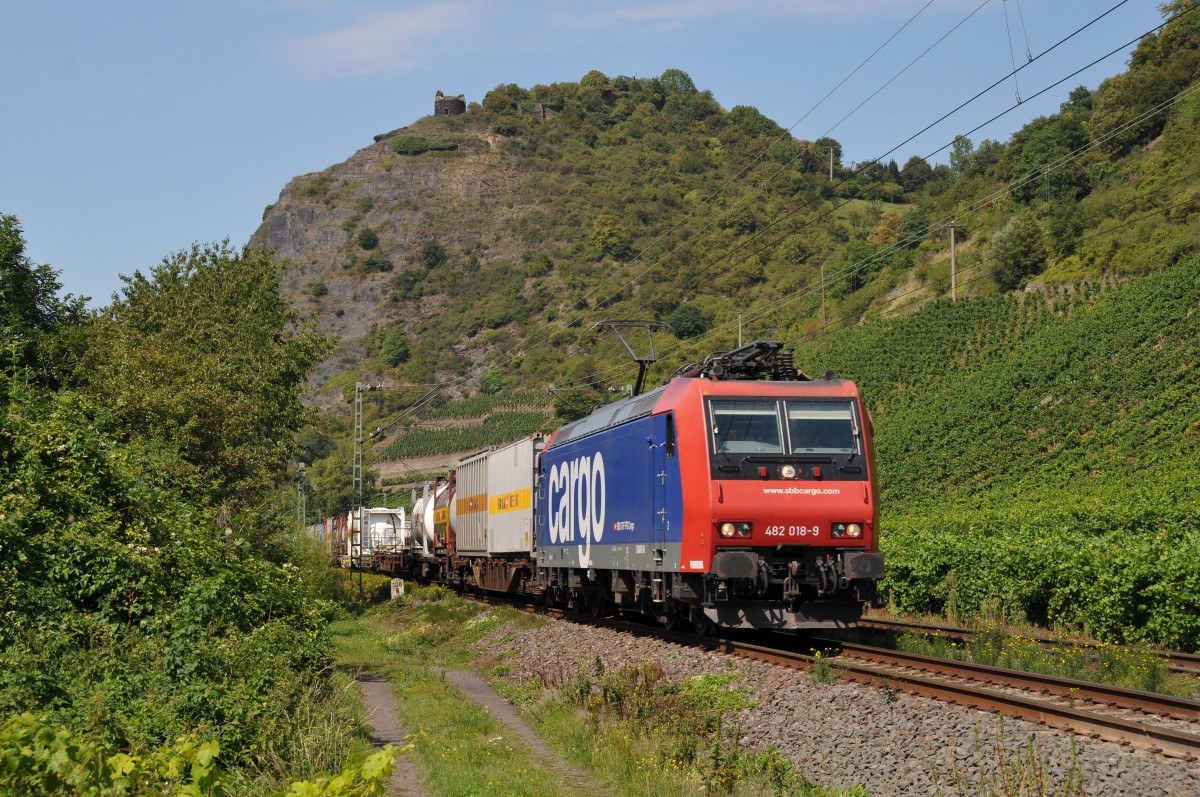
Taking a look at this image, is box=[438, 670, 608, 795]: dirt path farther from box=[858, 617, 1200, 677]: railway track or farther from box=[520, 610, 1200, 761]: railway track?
box=[858, 617, 1200, 677]: railway track

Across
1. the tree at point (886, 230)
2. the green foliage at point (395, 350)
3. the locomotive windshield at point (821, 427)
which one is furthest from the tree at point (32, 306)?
the green foliage at point (395, 350)

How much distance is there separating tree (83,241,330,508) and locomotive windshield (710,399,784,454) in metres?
9.32

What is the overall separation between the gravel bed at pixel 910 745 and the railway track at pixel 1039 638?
3893 mm

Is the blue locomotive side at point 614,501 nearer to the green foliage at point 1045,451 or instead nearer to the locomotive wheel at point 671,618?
the locomotive wheel at point 671,618

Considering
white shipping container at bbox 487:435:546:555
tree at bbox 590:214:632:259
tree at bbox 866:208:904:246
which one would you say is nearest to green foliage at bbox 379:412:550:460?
tree at bbox 866:208:904:246

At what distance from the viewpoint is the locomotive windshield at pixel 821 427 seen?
16.6m

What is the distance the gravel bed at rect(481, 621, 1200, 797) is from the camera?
28.2 feet

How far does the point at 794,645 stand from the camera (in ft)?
57.6

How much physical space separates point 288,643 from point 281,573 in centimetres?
154

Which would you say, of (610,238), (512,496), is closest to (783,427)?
(512,496)

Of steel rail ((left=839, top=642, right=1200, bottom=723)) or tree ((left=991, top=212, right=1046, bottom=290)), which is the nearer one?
steel rail ((left=839, top=642, right=1200, bottom=723))

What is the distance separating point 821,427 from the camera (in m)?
16.7

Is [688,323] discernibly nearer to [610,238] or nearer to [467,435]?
[467,435]

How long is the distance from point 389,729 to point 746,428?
630 centimetres
